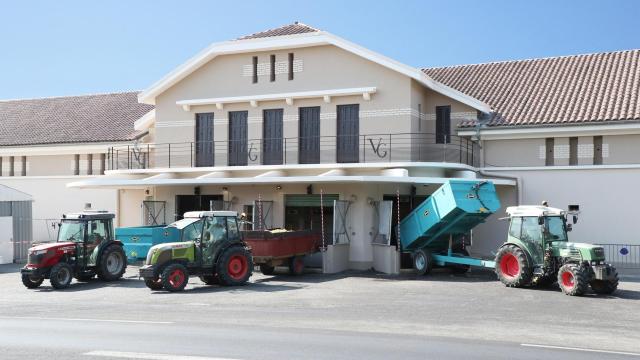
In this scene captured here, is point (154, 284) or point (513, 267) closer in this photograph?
point (154, 284)

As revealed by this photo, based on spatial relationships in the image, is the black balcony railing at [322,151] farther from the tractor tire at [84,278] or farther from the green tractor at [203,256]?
the tractor tire at [84,278]

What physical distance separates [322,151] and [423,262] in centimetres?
656

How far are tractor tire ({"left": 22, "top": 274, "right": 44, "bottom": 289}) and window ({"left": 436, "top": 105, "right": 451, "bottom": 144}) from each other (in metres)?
15.4

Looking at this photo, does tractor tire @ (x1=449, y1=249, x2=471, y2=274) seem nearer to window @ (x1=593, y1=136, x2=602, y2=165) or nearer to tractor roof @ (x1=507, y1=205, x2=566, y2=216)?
tractor roof @ (x1=507, y1=205, x2=566, y2=216)

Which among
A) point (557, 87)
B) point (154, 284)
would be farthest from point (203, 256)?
point (557, 87)

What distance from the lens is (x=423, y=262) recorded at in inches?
914

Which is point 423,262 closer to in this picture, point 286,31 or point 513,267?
point 513,267

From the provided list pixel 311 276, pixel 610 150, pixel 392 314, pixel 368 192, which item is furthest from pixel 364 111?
pixel 392 314

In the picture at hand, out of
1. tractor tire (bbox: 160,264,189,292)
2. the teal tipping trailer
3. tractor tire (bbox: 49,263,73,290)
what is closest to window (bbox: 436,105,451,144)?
the teal tipping trailer

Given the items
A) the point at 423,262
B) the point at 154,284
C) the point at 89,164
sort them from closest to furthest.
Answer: the point at 154,284
the point at 423,262
the point at 89,164

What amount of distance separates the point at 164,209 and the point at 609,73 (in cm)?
1907

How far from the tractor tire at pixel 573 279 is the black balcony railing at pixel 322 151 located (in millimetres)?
9078

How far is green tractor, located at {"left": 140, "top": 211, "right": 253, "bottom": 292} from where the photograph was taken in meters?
19.0

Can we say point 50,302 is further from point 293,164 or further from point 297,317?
point 293,164
